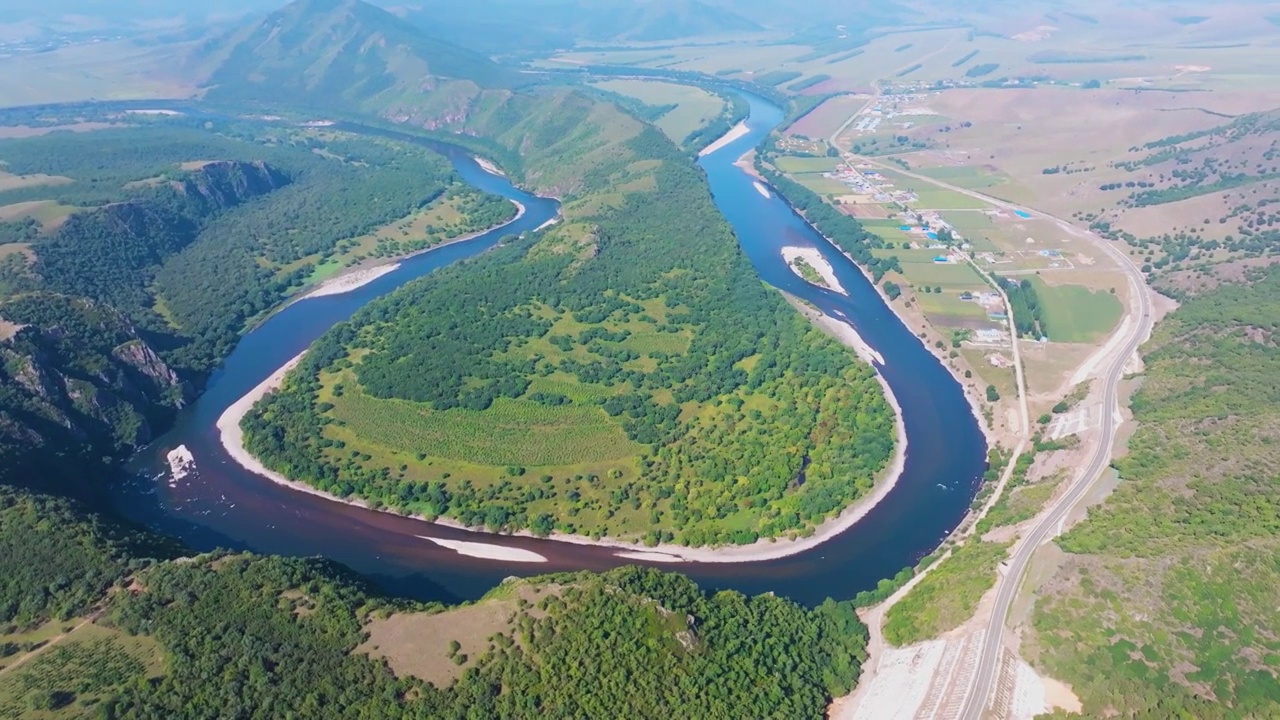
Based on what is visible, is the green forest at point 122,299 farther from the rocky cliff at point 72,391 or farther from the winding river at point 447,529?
the winding river at point 447,529

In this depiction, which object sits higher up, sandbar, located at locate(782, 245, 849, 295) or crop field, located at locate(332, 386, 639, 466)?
sandbar, located at locate(782, 245, 849, 295)

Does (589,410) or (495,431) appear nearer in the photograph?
(495,431)

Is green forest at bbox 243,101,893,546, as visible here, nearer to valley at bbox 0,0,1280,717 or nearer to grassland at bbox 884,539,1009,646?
valley at bbox 0,0,1280,717

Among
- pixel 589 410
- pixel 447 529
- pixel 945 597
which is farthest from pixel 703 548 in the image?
pixel 447 529

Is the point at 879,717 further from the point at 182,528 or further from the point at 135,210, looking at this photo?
the point at 135,210

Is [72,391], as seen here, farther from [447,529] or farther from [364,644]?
[364,644]

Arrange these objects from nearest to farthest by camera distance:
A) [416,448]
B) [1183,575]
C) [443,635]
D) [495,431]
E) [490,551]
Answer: [443,635] < [1183,575] < [490,551] < [416,448] < [495,431]

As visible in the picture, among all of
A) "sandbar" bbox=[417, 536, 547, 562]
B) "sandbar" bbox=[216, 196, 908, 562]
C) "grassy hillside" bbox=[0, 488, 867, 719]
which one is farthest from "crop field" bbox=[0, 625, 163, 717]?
"sandbar" bbox=[216, 196, 908, 562]
